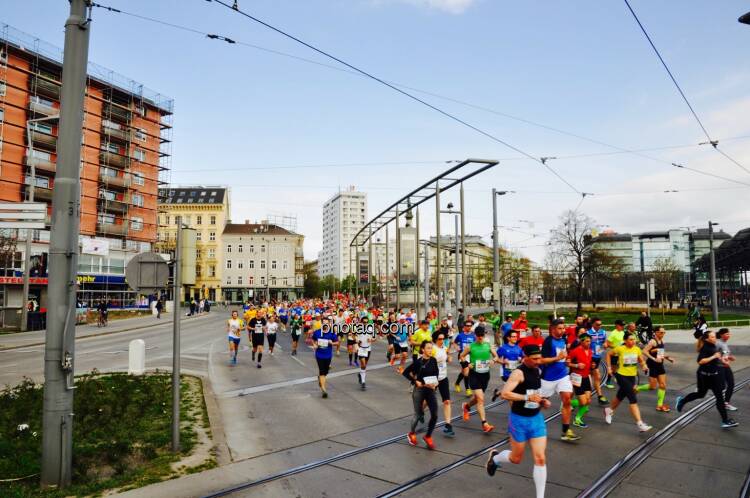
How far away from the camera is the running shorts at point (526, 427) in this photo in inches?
234

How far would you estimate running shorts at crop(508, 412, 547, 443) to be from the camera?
19.5 feet

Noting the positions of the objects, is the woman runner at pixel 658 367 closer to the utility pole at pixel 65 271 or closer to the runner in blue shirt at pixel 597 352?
the runner in blue shirt at pixel 597 352

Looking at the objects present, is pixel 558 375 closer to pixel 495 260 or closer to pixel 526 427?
pixel 526 427

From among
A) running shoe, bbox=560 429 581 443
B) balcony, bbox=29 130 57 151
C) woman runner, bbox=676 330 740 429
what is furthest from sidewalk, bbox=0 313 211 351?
woman runner, bbox=676 330 740 429

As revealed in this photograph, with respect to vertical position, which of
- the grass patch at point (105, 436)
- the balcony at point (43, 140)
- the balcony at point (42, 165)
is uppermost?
the balcony at point (43, 140)

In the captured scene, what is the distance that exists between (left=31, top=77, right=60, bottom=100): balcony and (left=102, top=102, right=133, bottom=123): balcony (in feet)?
17.4

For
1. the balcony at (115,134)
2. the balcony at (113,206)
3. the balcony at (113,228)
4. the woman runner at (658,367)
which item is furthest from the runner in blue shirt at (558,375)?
the balcony at (115,134)

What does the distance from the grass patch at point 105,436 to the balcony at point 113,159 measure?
4772 cm

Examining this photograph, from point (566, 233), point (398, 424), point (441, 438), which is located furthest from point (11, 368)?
point (566, 233)

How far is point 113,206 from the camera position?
181ft

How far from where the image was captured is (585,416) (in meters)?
10.3

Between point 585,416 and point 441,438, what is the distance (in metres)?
3.49

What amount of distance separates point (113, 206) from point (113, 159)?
16.3 ft

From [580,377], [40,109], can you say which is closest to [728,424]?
[580,377]
